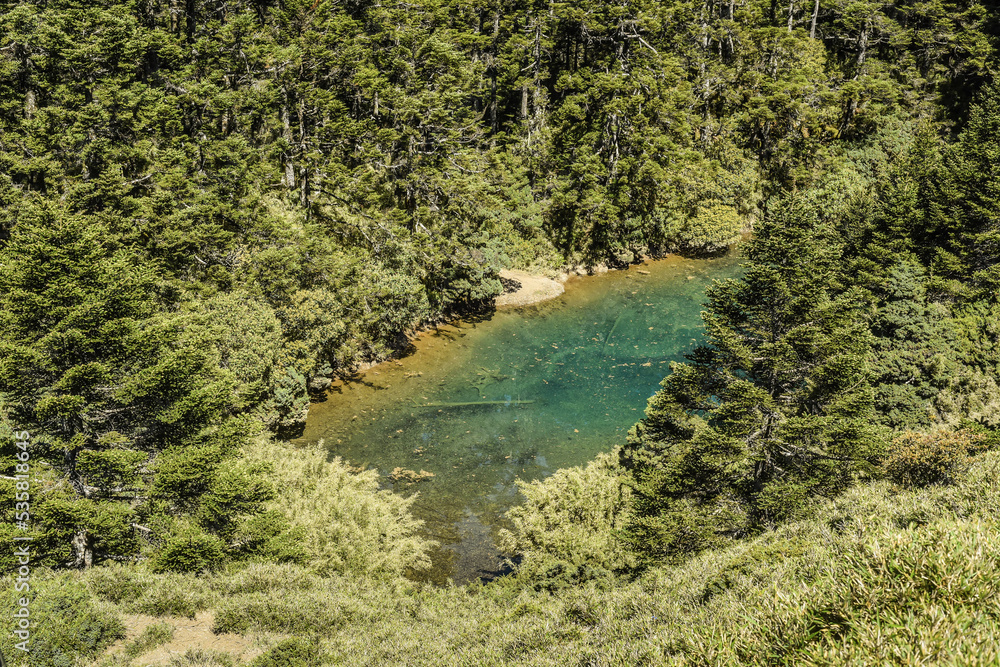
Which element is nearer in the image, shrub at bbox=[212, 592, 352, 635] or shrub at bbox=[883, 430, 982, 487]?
shrub at bbox=[212, 592, 352, 635]

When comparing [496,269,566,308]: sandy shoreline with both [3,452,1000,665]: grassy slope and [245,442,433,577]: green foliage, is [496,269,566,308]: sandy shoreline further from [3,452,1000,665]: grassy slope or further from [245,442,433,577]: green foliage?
[3,452,1000,665]: grassy slope

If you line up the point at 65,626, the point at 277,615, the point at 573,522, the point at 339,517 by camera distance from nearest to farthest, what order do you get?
the point at 65,626
the point at 277,615
the point at 339,517
the point at 573,522

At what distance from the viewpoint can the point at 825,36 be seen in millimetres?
57750

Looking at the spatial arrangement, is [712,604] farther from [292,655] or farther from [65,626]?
[65,626]

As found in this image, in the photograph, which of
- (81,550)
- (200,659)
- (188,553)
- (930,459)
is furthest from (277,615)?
(930,459)

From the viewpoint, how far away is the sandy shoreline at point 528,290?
41603 millimetres

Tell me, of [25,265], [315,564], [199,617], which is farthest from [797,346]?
[25,265]

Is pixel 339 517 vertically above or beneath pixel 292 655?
beneath

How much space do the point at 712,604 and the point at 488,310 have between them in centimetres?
3142

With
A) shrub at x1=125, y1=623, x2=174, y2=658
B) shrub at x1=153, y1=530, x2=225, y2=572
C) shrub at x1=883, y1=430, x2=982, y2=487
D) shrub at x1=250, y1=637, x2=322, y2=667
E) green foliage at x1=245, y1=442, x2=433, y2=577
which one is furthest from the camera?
green foliage at x1=245, y1=442, x2=433, y2=577


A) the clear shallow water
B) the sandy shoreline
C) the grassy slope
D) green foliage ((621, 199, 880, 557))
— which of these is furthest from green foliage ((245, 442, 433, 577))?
the sandy shoreline

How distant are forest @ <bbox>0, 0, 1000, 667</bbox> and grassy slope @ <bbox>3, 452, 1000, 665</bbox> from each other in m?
0.07

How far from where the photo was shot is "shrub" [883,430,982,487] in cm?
1459

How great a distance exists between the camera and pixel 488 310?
133ft
